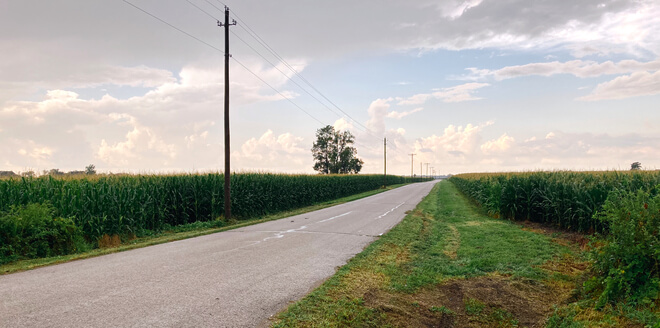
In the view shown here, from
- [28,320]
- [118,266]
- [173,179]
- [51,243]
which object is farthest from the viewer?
[173,179]

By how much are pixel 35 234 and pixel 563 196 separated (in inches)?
678

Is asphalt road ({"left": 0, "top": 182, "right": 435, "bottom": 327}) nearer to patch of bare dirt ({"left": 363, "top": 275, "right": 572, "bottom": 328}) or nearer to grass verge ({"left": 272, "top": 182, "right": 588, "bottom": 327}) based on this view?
grass verge ({"left": 272, "top": 182, "right": 588, "bottom": 327})

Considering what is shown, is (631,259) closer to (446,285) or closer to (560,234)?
(446,285)

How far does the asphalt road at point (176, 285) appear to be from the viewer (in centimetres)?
488

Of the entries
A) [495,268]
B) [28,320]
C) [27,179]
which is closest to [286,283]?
[28,320]

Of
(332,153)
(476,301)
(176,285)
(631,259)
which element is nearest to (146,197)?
(176,285)

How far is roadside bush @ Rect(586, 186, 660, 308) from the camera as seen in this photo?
213 inches

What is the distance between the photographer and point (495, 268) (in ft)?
26.8

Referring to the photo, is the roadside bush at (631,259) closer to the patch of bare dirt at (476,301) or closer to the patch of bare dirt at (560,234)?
the patch of bare dirt at (476,301)

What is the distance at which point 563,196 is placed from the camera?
14242 mm

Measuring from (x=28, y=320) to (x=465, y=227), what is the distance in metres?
13.3

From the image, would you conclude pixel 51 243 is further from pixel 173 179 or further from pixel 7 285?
pixel 173 179

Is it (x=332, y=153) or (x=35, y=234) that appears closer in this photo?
(x=35, y=234)

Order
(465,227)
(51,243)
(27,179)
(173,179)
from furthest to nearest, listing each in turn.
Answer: (173,179) → (465,227) → (27,179) → (51,243)
